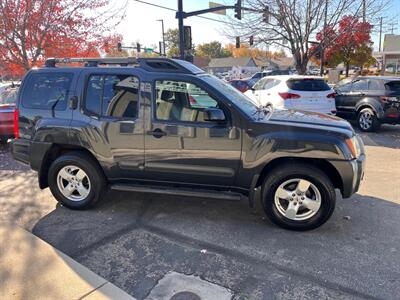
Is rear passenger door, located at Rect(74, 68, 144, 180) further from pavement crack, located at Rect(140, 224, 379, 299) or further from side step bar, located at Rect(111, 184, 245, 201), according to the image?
pavement crack, located at Rect(140, 224, 379, 299)

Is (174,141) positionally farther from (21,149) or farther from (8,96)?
→ (8,96)

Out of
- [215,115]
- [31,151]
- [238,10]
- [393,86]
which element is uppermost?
[238,10]

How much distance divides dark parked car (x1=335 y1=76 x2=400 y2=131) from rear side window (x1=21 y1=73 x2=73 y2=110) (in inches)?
324

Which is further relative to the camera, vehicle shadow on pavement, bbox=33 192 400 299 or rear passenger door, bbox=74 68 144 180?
rear passenger door, bbox=74 68 144 180

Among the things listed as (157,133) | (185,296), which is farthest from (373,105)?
(185,296)

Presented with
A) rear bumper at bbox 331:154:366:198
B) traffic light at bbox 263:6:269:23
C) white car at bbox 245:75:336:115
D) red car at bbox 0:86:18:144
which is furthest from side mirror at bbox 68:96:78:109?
traffic light at bbox 263:6:269:23

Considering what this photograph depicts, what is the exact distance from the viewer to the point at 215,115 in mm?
3885

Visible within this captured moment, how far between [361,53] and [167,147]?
112 feet

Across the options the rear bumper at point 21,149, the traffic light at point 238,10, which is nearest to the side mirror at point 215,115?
the rear bumper at point 21,149

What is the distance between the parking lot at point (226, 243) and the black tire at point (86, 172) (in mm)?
145

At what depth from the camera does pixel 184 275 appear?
10.2 ft

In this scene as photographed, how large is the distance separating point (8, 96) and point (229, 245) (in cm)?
704

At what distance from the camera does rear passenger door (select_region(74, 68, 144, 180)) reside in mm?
4184

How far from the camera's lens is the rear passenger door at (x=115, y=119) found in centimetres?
418
